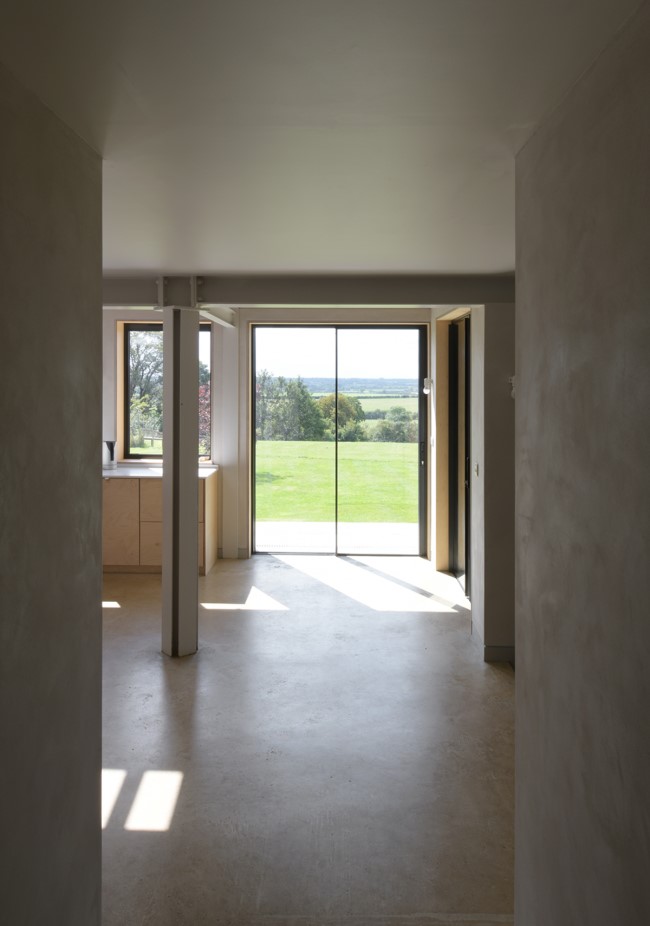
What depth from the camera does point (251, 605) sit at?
6.57 metres

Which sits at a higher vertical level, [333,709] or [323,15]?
[323,15]

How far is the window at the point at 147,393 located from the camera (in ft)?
27.5

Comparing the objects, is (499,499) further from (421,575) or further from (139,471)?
(139,471)

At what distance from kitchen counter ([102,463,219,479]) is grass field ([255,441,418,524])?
2.39 ft

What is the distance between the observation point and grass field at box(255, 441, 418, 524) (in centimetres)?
844

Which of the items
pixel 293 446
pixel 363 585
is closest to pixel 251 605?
pixel 363 585
